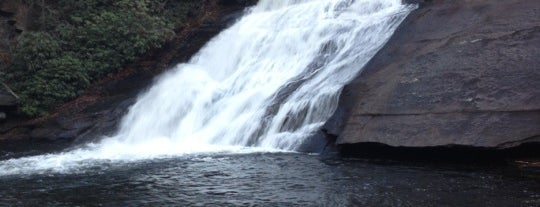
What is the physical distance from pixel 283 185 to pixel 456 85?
4.20m

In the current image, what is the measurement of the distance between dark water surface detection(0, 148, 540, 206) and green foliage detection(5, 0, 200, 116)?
9.49 meters

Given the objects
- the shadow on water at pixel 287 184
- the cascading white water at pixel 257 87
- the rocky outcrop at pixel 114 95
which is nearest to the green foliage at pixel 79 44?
the rocky outcrop at pixel 114 95

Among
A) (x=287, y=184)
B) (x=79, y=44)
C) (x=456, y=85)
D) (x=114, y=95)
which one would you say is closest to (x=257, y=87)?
(x=114, y=95)

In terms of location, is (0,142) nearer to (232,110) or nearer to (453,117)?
(232,110)

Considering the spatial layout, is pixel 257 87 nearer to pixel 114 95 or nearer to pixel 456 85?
pixel 114 95

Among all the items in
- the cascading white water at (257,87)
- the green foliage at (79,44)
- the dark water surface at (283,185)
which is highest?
the green foliage at (79,44)

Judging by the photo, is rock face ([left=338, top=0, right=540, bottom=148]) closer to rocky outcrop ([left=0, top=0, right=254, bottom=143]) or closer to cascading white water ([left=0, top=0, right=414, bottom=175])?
cascading white water ([left=0, top=0, right=414, bottom=175])

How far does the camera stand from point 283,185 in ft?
30.2

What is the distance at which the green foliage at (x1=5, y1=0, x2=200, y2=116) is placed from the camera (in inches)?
787

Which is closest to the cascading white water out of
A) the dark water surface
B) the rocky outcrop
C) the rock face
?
the rocky outcrop

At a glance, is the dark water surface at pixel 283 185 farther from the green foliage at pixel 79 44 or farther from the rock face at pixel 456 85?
the green foliage at pixel 79 44

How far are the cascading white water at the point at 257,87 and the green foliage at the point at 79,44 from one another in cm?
278

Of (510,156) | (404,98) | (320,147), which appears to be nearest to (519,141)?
(510,156)

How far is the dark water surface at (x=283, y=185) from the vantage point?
26.3 feet
